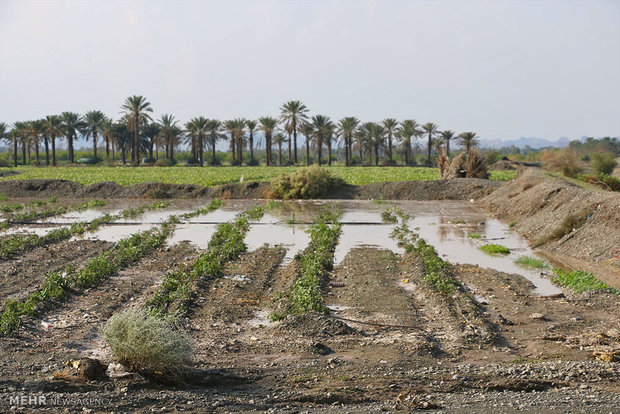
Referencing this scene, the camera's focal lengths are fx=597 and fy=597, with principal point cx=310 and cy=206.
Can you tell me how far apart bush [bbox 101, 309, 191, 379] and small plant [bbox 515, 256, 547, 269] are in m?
10.1

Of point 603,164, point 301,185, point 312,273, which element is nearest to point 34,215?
point 301,185

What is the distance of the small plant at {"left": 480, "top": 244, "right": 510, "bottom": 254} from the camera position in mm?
16428

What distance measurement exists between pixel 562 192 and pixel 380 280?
1248 cm

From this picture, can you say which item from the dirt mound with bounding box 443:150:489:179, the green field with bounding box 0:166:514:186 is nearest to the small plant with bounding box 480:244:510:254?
the green field with bounding box 0:166:514:186

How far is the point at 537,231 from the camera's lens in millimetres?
19359

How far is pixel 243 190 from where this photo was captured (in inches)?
1380

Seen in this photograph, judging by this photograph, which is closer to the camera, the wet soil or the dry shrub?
the wet soil

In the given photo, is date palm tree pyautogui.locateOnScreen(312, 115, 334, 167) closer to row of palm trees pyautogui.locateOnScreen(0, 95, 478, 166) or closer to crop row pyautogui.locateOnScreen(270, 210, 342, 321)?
row of palm trees pyautogui.locateOnScreen(0, 95, 478, 166)

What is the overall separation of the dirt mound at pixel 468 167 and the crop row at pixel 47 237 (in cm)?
2161

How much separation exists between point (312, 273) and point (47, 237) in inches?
380

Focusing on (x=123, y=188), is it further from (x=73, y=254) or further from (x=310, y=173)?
(x=73, y=254)

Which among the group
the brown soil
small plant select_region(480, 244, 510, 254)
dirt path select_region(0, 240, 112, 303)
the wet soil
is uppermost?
the brown soil

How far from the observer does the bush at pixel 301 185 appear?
33.1m

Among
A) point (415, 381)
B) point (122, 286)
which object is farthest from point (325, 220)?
point (415, 381)
